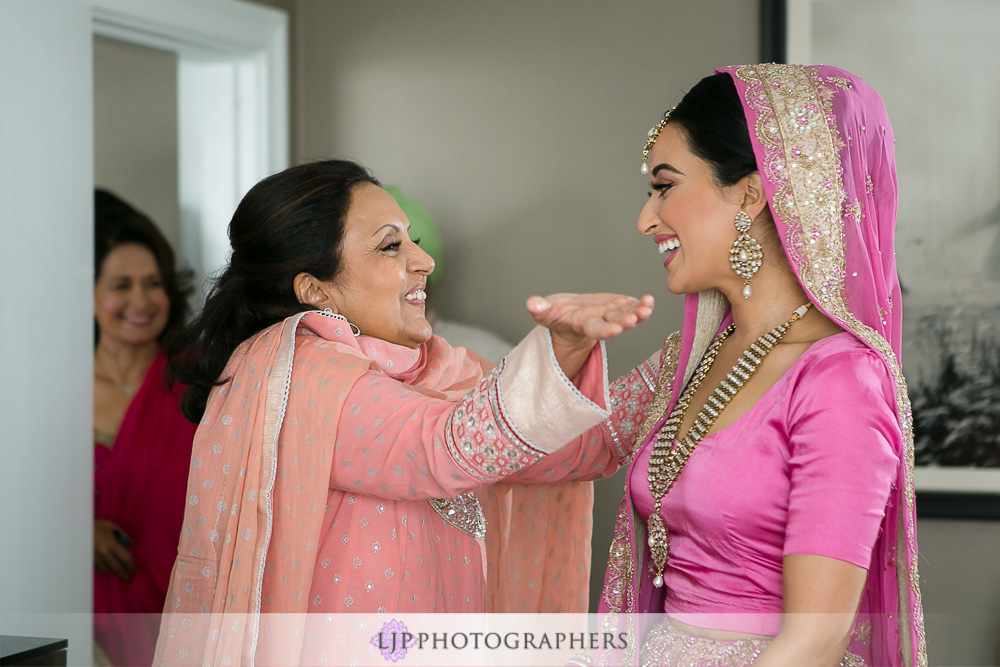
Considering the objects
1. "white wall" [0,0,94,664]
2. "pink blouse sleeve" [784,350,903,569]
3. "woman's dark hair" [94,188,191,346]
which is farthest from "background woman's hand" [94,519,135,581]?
"pink blouse sleeve" [784,350,903,569]

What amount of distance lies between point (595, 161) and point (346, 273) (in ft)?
→ 4.13

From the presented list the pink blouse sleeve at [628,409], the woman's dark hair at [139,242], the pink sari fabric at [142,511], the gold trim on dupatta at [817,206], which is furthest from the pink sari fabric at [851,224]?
the woman's dark hair at [139,242]

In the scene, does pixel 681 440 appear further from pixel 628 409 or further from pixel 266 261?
pixel 266 261

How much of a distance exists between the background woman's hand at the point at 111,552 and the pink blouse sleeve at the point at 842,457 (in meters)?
2.15

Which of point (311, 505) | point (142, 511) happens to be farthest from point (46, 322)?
point (311, 505)

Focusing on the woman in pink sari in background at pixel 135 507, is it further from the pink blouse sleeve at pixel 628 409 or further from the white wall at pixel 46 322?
the pink blouse sleeve at pixel 628 409

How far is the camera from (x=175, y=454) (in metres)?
2.78

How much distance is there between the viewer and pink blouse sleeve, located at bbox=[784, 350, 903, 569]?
119cm

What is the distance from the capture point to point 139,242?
3.25 metres

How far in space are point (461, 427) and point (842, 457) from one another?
0.50 m

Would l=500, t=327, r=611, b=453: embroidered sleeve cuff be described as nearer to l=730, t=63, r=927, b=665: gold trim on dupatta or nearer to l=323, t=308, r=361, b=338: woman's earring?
l=730, t=63, r=927, b=665: gold trim on dupatta

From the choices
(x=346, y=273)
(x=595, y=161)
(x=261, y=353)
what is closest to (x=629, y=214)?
(x=595, y=161)

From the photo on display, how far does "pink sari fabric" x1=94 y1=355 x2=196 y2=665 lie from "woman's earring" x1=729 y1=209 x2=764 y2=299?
1.82 m

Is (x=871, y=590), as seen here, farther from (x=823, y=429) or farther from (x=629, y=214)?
(x=629, y=214)
